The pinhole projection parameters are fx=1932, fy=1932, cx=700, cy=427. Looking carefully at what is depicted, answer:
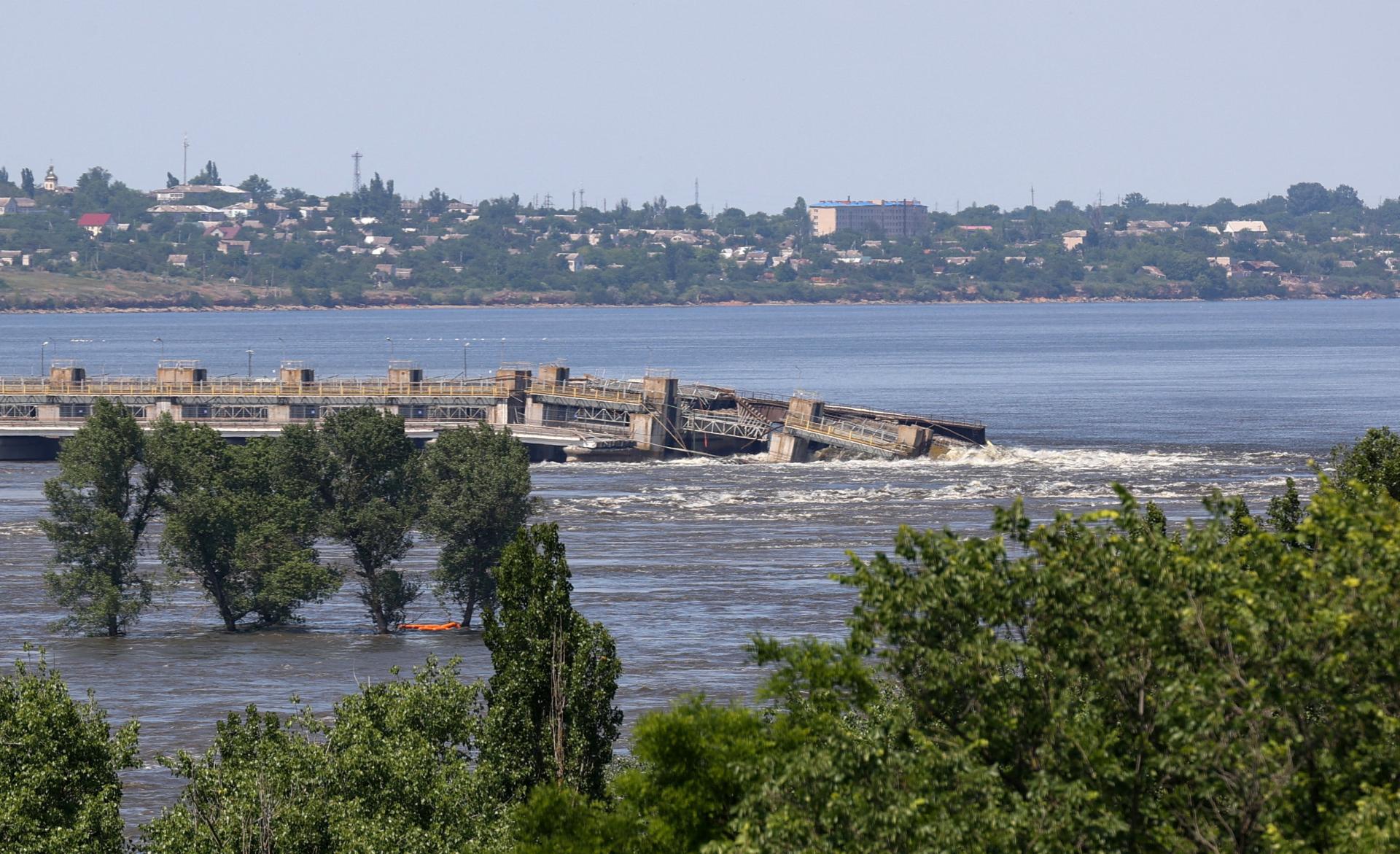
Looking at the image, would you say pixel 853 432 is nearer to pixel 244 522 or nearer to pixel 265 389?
pixel 265 389

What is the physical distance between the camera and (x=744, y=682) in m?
57.2

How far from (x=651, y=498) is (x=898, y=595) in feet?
277

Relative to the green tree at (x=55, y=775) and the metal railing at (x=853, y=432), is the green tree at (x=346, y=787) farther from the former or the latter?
the metal railing at (x=853, y=432)

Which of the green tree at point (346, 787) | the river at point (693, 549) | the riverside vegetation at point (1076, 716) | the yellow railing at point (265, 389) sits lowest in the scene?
the river at point (693, 549)

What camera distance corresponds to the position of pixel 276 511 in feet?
213

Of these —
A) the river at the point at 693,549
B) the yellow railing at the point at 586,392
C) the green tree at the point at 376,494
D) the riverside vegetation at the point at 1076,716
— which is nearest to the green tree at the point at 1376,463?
the river at the point at 693,549

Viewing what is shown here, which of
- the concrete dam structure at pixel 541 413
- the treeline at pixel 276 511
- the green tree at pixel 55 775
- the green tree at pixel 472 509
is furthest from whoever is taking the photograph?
the concrete dam structure at pixel 541 413

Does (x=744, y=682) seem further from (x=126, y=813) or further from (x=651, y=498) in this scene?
(x=651, y=498)

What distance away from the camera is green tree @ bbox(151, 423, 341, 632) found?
6425 cm

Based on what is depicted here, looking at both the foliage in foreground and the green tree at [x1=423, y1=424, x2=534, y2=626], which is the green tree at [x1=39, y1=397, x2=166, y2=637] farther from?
the foliage in foreground

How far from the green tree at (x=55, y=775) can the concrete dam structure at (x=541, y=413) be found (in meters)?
91.6

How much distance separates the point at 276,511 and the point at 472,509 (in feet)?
22.2

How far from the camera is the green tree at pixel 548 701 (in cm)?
3122

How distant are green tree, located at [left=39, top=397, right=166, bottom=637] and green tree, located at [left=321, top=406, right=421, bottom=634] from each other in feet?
20.3
